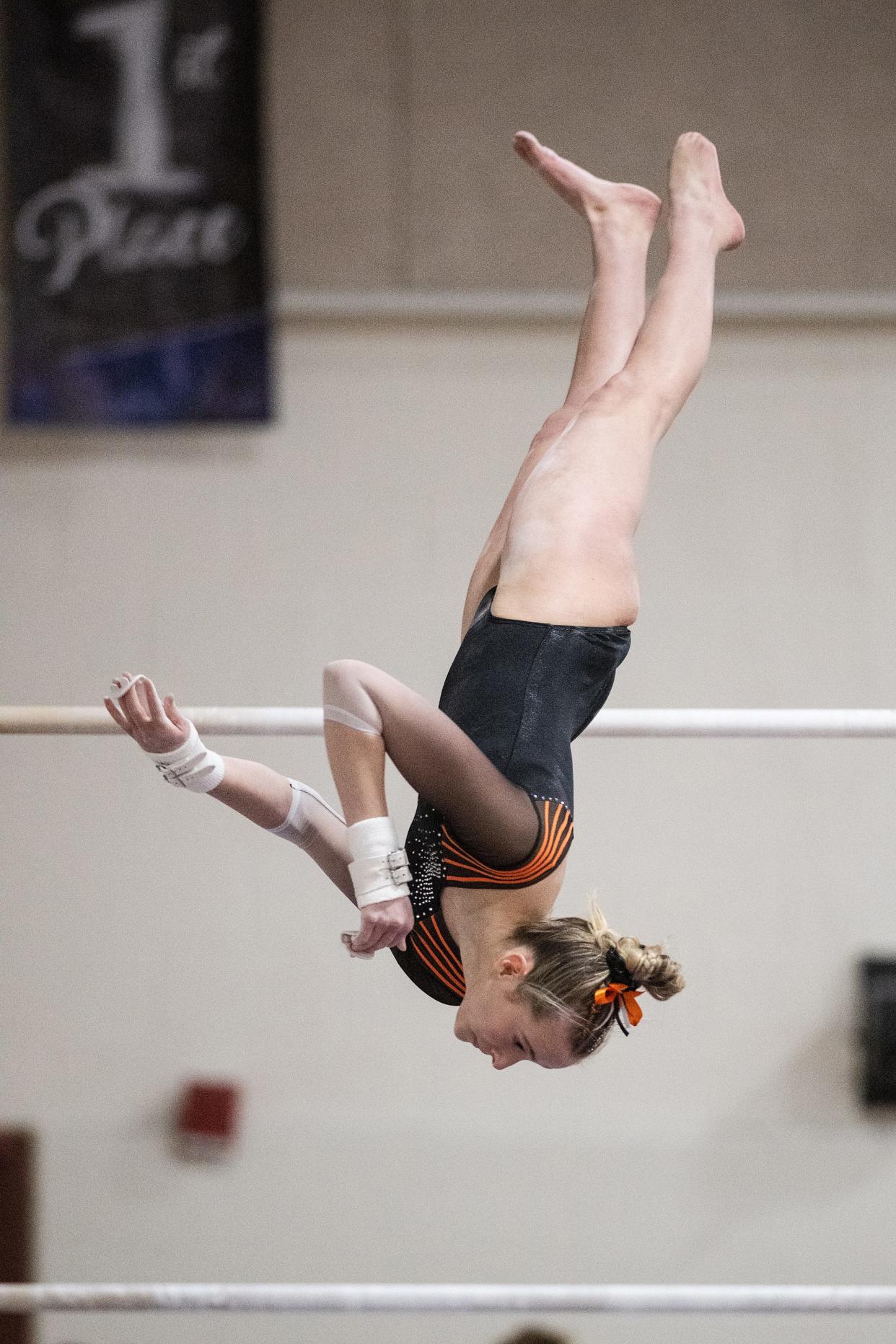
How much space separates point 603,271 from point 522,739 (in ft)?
2.60

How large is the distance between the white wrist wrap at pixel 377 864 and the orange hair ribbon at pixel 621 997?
0.28 m

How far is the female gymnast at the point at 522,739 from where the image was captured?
1.53 metres

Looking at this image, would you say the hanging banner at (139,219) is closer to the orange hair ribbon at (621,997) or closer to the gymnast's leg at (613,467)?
the gymnast's leg at (613,467)

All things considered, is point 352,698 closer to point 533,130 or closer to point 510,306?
point 510,306

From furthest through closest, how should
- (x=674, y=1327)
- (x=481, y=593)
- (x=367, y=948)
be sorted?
(x=674, y=1327), (x=481, y=593), (x=367, y=948)

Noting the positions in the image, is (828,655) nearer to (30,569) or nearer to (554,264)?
(554,264)

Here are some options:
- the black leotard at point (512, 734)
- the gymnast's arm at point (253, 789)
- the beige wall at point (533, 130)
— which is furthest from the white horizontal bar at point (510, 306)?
the gymnast's arm at point (253, 789)

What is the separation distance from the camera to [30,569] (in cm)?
353

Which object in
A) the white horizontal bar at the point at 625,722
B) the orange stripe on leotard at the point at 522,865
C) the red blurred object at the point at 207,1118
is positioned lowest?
the red blurred object at the point at 207,1118

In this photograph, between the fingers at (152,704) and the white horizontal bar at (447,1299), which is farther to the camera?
the white horizontal bar at (447,1299)

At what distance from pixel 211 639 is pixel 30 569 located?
1.68ft

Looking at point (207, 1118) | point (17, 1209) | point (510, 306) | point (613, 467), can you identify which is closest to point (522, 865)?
point (613, 467)

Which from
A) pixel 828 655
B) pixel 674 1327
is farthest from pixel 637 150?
pixel 674 1327

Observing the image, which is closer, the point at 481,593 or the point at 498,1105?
the point at 481,593
